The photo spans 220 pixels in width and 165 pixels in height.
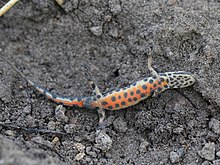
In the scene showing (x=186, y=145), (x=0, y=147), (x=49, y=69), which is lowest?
(x=186, y=145)

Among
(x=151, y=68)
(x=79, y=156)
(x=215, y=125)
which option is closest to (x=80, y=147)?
(x=79, y=156)

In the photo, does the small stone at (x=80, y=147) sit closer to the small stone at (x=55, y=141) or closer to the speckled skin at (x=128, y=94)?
the small stone at (x=55, y=141)

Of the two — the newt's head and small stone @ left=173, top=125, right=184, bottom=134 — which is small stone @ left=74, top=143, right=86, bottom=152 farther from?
the newt's head

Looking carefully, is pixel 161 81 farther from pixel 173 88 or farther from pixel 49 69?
pixel 49 69

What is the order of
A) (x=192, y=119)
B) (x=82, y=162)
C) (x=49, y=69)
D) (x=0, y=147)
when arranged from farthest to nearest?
(x=49, y=69) → (x=192, y=119) → (x=82, y=162) → (x=0, y=147)

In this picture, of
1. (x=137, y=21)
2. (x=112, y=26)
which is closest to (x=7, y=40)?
(x=112, y=26)

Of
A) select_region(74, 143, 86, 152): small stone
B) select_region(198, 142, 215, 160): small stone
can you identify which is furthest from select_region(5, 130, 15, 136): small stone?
select_region(198, 142, 215, 160): small stone
